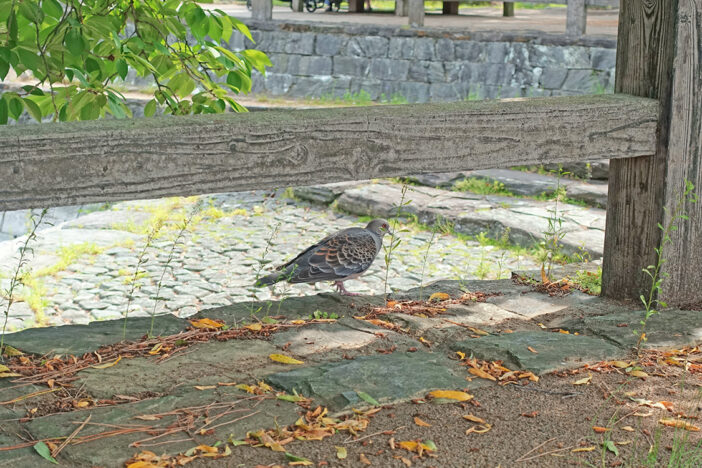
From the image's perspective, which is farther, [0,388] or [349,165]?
[349,165]

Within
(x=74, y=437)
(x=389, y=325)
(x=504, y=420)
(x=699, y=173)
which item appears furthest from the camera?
(x=699, y=173)

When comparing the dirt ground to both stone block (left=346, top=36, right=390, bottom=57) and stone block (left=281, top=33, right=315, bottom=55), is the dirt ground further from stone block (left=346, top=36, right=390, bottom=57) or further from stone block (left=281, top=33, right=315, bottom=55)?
stone block (left=281, top=33, right=315, bottom=55)

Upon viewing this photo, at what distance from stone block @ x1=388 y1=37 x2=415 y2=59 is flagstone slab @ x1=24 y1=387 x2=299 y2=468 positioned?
37.8ft

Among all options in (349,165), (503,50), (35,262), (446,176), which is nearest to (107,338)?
(349,165)

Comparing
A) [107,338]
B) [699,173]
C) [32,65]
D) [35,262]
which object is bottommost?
[35,262]

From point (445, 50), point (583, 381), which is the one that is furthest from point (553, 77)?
point (583, 381)

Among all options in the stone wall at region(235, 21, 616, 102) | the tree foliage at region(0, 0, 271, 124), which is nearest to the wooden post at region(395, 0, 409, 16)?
the stone wall at region(235, 21, 616, 102)

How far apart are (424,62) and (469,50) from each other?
2.60ft

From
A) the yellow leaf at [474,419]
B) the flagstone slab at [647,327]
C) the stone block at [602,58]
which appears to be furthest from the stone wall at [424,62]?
the yellow leaf at [474,419]

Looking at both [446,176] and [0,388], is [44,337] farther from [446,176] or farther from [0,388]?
[446,176]

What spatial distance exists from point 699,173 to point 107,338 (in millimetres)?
2555

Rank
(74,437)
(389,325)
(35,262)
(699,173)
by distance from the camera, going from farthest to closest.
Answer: (35,262) < (699,173) < (389,325) < (74,437)

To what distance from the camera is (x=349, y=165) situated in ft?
9.91

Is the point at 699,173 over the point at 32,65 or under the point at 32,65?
under
